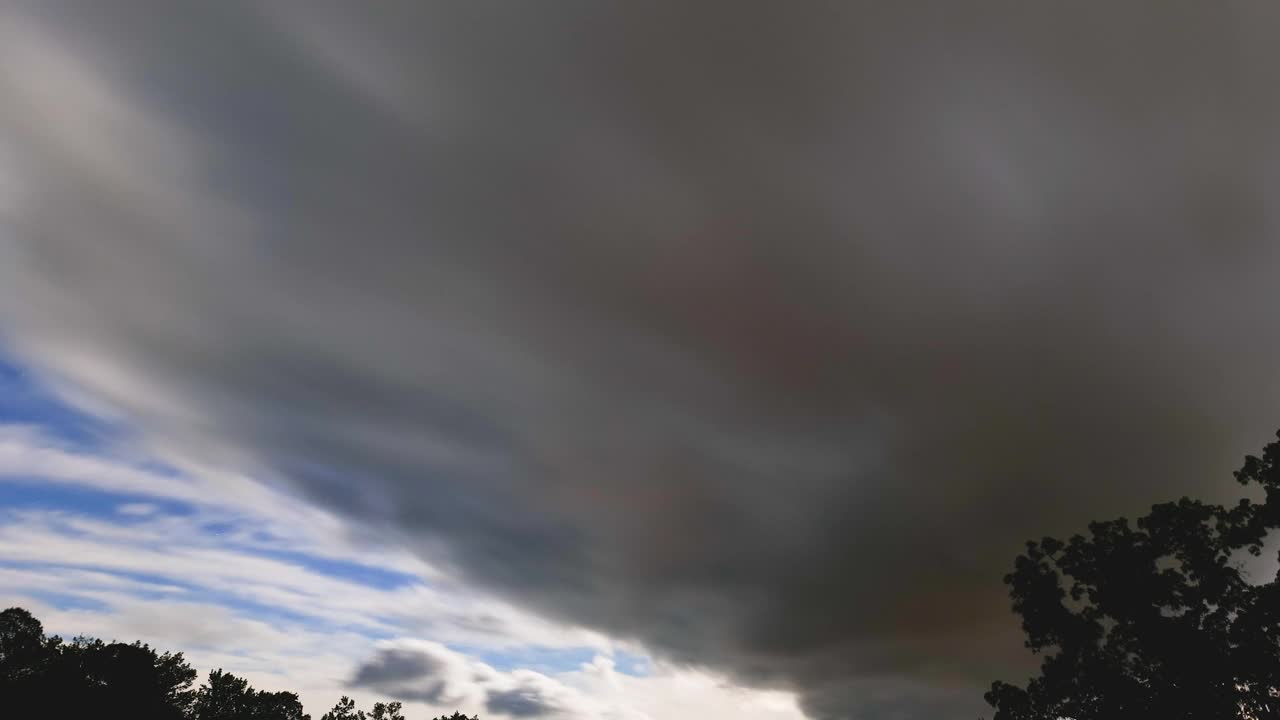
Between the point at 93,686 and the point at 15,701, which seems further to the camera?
the point at 93,686

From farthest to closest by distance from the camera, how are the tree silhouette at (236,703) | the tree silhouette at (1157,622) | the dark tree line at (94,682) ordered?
the tree silhouette at (236,703), the dark tree line at (94,682), the tree silhouette at (1157,622)

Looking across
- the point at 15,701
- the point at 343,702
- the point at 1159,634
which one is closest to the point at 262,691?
the point at 343,702

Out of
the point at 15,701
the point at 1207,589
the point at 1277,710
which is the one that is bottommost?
the point at 15,701

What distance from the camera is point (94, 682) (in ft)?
264

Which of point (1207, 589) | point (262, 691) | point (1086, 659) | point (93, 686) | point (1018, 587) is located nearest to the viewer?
point (1207, 589)

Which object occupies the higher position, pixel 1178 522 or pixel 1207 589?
pixel 1178 522

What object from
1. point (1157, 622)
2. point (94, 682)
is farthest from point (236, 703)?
point (1157, 622)

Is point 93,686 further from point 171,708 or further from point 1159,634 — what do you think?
point 1159,634

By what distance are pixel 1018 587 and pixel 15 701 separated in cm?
10381

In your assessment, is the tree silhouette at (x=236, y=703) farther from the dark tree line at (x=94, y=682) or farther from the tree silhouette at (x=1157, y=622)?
the tree silhouette at (x=1157, y=622)

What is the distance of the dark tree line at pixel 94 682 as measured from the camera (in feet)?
233

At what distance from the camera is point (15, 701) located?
67.8 metres

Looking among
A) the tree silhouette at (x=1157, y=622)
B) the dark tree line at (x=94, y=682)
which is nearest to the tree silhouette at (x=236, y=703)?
the dark tree line at (x=94, y=682)

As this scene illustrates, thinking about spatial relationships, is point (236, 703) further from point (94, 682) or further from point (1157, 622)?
point (1157, 622)
